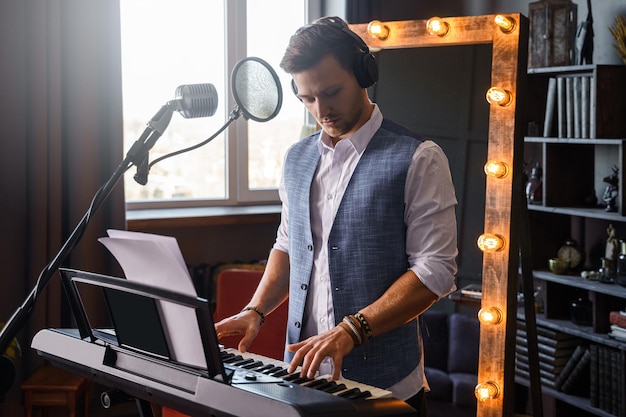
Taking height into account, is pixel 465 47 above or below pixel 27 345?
above

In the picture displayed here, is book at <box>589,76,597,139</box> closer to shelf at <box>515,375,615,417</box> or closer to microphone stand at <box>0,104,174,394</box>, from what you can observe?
shelf at <box>515,375,615,417</box>

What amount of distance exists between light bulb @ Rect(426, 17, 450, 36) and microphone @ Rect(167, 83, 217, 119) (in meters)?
0.88

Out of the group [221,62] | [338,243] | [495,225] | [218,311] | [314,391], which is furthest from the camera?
[221,62]

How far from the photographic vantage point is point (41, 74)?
3.14 metres

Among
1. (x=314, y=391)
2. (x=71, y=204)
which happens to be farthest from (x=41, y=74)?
(x=314, y=391)

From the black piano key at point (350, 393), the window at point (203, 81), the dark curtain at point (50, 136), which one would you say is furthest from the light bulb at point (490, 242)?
the window at point (203, 81)

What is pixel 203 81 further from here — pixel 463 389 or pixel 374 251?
pixel 374 251

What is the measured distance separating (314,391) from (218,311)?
1712 millimetres

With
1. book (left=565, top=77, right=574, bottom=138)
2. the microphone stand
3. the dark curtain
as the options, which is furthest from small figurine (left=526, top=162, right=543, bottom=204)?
the microphone stand

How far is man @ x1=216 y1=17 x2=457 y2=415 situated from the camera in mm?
1619

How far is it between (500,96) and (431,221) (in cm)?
69

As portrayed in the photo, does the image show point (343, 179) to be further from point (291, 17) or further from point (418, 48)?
point (291, 17)

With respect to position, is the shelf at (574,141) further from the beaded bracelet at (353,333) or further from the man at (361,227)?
the beaded bracelet at (353,333)

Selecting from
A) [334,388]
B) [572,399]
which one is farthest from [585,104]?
[334,388]
